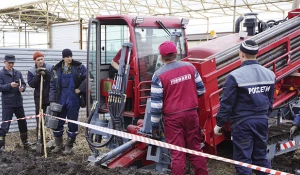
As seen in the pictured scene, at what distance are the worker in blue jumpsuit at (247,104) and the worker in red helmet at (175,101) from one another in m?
0.39

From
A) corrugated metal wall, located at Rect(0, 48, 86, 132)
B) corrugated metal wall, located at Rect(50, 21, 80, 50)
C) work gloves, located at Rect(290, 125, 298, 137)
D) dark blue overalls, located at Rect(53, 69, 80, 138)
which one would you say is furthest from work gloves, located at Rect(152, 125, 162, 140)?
corrugated metal wall, located at Rect(50, 21, 80, 50)

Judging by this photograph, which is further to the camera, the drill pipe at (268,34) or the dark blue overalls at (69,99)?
the dark blue overalls at (69,99)

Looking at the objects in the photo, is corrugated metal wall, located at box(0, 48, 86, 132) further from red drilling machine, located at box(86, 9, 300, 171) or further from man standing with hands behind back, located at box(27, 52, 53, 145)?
red drilling machine, located at box(86, 9, 300, 171)

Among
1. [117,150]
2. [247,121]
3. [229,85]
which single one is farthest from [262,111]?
[117,150]

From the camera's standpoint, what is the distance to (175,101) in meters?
4.10

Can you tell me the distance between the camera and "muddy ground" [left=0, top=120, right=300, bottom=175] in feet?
14.9

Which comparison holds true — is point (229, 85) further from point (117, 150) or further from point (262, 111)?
point (117, 150)

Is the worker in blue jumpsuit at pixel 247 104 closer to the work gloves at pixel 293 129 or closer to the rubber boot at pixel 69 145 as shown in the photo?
the work gloves at pixel 293 129

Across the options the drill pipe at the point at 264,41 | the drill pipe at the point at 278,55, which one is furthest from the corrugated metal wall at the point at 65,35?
the drill pipe at the point at 278,55

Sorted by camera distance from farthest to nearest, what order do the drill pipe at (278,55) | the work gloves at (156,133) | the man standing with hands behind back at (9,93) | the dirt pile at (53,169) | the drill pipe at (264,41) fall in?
the man standing with hands behind back at (9,93), the drill pipe at (278,55), the drill pipe at (264,41), the dirt pile at (53,169), the work gloves at (156,133)

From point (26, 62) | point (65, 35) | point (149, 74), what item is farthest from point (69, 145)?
point (65, 35)

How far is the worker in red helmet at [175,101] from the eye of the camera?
409cm

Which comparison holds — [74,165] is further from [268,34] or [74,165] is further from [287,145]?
[268,34]

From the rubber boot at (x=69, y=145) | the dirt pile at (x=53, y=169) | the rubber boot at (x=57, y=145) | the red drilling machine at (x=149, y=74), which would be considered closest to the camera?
the dirt pile at (x=53, y=169)
